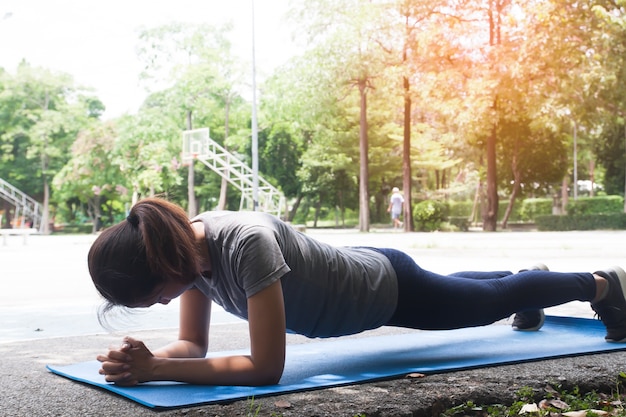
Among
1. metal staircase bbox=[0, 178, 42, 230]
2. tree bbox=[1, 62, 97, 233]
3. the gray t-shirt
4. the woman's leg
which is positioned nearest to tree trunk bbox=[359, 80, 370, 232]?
metal staircase bbox=[0, 178, 42, 230]

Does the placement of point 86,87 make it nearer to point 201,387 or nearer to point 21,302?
point 21,302

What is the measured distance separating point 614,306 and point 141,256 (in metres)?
2.09

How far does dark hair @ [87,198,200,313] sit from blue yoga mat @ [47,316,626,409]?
35cm

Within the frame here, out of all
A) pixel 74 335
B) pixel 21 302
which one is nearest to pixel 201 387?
pixel 74 335

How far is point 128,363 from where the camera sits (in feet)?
7.91

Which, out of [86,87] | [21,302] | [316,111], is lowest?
[21,302]

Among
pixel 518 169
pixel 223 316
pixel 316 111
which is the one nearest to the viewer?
pixel 223 316

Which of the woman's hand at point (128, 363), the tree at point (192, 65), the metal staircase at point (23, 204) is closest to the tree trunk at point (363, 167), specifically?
the tree at point (192, 65)

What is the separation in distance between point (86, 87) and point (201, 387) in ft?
135

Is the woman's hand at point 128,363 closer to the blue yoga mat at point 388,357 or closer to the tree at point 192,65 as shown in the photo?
the blue yoga mat at point 388,357

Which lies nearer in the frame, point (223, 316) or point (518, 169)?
point (223, 316)

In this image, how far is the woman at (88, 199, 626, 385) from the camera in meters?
2.19

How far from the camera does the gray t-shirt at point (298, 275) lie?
2.26m

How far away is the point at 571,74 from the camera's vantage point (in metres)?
20.7
